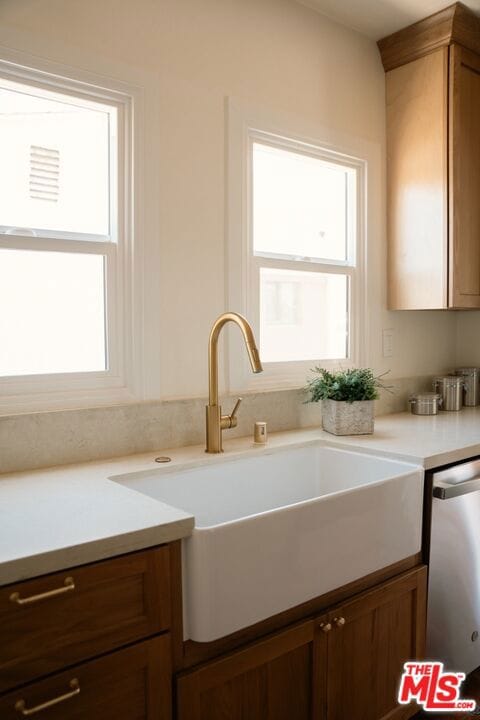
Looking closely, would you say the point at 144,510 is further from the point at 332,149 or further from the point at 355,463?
the point at 332,149

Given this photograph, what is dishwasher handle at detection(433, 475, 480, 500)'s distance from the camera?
1.65m

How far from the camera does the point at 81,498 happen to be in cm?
126

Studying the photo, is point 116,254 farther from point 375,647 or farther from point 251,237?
point 375,647

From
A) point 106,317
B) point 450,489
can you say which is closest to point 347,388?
point 450,489

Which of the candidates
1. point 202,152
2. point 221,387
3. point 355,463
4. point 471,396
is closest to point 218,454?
point 221,387

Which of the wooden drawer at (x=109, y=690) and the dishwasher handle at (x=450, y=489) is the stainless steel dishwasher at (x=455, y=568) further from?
the wooden drawer at (x=109, y=690)

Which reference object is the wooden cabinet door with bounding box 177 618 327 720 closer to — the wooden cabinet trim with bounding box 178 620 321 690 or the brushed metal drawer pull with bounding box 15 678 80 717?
the wooden cabinet trim with bounding box 178 620 321 690

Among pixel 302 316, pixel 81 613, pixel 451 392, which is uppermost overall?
pixel 302 316

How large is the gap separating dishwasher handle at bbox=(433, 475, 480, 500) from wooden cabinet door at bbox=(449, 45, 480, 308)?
91 centimetres

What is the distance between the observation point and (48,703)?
937 millimetres

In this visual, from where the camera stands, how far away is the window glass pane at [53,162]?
1546 mm

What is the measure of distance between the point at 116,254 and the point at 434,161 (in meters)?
1.47

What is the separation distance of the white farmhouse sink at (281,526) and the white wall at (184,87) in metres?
0.35

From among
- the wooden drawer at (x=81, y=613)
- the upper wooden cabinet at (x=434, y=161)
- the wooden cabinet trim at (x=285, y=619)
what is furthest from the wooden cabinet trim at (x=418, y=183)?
the wooden drawer at (x=81, y=613)
